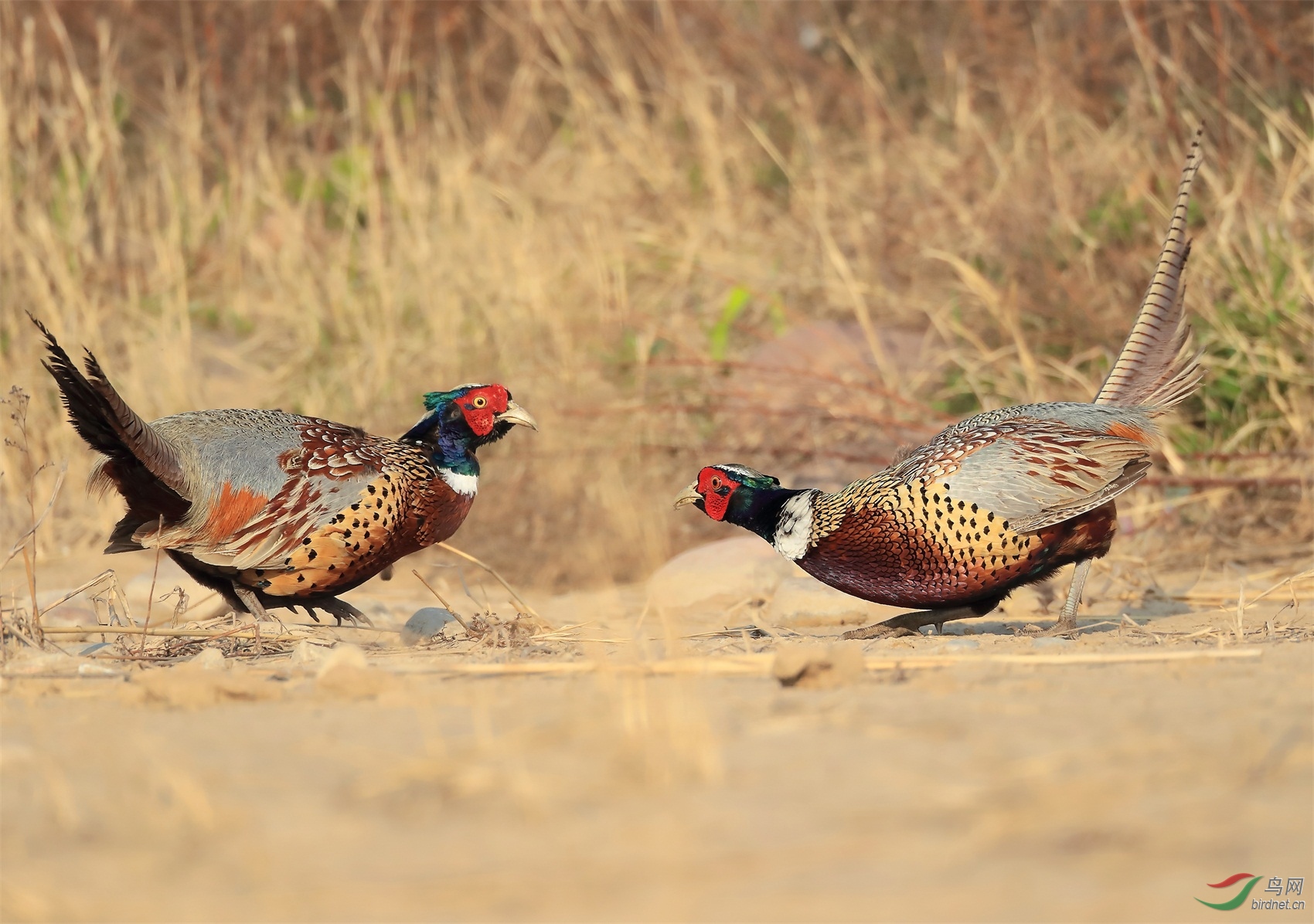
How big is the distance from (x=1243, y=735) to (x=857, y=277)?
5694 mm

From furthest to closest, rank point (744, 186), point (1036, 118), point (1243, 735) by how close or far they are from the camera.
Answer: point (744, 186) → point (1036, 118) → point (1243, 735)

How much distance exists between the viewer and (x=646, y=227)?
8516 mm

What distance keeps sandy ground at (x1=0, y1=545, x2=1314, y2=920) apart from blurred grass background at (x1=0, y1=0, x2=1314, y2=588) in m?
2.72

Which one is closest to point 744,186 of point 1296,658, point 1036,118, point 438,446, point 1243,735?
point 1036,118

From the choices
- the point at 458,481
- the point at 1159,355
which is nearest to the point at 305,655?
the point at 458,481

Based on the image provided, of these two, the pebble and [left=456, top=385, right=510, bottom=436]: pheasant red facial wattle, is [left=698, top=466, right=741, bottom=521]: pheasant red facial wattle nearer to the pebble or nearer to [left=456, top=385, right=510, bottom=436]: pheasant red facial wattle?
[left=456, top=385, right=510, bottom=436]: pheasant red facial wattle

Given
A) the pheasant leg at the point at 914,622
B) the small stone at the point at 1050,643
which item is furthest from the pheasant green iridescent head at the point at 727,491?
the small stone at the point at 1050,643

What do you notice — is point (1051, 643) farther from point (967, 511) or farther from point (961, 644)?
point (967, 511)

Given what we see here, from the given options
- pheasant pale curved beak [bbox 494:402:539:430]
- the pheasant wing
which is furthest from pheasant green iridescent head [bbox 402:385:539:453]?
the pheasant wing

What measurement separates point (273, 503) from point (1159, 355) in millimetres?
2904

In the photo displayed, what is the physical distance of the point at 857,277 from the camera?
795 centimetres

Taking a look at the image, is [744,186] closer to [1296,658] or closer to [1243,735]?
[1296,658]

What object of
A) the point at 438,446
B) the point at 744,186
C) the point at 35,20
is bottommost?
the point at 438,446

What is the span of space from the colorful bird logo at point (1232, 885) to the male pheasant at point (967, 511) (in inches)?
86.3
